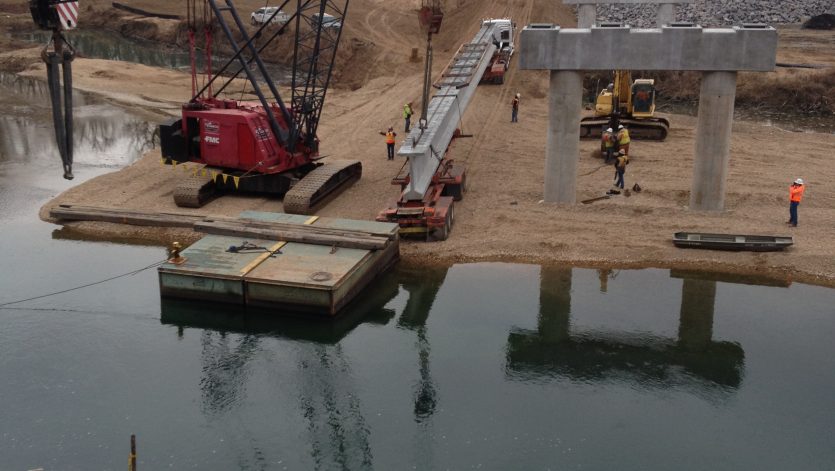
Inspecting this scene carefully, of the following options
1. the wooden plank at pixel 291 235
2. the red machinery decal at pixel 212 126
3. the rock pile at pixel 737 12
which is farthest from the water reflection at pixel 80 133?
the rock pile at pixel 737 12

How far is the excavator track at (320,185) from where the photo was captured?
2578 centimetres

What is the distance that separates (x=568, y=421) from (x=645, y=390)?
7.12 ft

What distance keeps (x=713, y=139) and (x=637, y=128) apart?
40.1 ft

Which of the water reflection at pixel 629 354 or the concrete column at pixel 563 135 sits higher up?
the concrete column at pixel 563 135

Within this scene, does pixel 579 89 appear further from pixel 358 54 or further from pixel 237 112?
pixel 358 54

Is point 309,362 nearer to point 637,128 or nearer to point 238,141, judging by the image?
point 238,141

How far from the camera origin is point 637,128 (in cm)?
3678

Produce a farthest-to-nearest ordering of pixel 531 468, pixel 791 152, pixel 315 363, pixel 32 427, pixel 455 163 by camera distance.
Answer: pixel 791 152, pixel 455 163, pixel 315 363, pixel 32 427, pixel 531 468

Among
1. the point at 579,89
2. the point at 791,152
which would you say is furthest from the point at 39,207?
the point at 791,152

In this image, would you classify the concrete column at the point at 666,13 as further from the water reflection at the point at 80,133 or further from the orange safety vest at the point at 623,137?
the water reflection at the point at 80,133

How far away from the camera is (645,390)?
55.6ft

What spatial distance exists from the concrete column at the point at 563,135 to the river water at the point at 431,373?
4.22 metres

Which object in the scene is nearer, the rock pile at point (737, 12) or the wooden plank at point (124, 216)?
the wooden plank at point (124, 216)

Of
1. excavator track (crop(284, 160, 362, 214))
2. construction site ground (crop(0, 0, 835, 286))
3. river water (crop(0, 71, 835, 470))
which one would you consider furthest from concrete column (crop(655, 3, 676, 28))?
river water (crop(0, 71, 835, 470))
